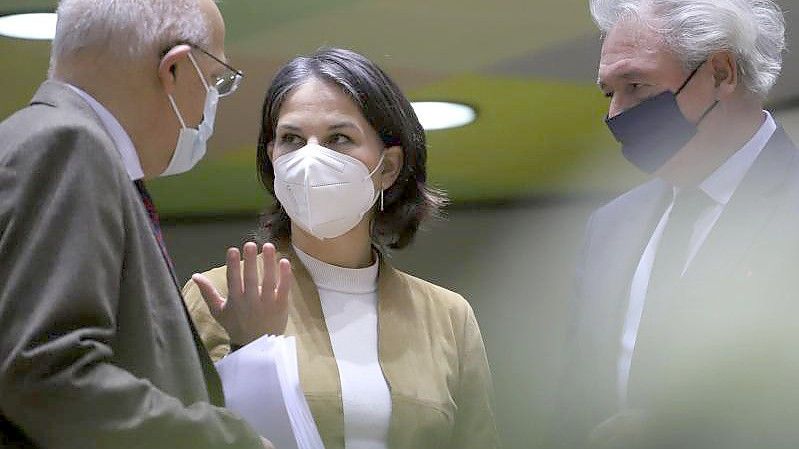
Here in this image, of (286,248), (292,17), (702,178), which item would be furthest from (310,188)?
(702,178)

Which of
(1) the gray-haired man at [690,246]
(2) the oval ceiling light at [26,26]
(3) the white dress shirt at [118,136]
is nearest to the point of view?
(3) the white dress shirt at [118,136]

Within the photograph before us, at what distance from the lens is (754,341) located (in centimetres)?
137

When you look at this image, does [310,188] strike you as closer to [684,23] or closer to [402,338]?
[402,338]

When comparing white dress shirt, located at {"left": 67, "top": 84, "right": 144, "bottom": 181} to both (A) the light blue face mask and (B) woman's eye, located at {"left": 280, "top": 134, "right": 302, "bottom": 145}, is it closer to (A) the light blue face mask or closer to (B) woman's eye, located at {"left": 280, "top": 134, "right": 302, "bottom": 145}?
(A) the light blue face mask

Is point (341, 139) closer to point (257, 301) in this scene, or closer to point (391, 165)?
point (391, 165)

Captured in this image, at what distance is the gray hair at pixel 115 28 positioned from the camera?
128cm

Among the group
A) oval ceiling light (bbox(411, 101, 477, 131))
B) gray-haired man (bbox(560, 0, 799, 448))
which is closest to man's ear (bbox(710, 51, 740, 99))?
gray-haired man (bbox(560, 0, 799, 448))

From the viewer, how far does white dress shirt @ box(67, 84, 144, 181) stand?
1.26 metres

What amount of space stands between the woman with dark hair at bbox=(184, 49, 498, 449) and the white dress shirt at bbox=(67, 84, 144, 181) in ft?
1.05

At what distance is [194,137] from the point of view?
4.51 ft

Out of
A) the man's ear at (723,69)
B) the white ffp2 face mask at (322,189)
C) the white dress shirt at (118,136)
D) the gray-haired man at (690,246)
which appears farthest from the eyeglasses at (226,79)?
the man's ear at (723,69)

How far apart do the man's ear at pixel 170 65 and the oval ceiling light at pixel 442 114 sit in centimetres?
51

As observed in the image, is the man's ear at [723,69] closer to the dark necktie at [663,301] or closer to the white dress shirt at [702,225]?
the white dress shirt at [702,225]

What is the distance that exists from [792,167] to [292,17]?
0.70 m
